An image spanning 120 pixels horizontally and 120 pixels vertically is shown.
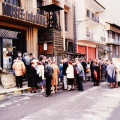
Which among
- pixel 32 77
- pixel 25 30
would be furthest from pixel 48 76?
pixel 25 30

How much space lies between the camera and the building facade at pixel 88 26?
2338cm

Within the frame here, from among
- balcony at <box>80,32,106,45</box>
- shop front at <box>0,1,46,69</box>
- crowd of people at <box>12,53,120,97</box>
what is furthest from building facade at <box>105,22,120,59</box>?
crowd of people at <box>12,53,120,97</box>

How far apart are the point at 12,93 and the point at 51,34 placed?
8.40 metres

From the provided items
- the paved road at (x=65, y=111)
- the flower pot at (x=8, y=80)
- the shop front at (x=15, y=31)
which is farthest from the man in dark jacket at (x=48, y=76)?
the shop front at (x=15, y=31)

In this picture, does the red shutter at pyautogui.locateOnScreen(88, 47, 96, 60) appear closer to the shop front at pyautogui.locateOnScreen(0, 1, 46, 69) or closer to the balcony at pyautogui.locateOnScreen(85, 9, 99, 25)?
the balcony at pyautogui.locateOnScreen(85, 9, 99, 25)

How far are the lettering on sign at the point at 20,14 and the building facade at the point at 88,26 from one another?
8.87m

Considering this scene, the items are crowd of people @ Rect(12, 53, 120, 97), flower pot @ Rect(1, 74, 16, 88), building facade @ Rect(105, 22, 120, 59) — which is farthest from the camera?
building facade @ Rect(105, 22, 120, 59)

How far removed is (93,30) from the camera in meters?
28.8

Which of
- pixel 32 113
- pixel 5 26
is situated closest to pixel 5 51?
pixel 5 26

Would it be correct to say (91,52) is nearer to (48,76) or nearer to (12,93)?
(48,76)

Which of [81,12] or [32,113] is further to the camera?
[81,12]

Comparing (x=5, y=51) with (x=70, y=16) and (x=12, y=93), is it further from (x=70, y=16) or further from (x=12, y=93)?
(x=70, y=16)

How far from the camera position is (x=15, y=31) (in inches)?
603

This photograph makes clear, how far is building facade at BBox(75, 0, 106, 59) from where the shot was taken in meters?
23.4
